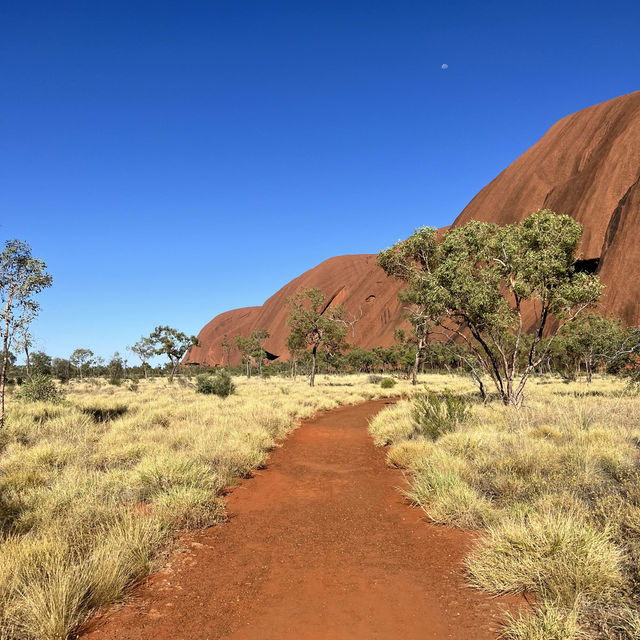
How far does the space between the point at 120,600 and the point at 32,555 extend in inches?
38.6

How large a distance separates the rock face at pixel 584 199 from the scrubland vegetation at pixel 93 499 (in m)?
27.2

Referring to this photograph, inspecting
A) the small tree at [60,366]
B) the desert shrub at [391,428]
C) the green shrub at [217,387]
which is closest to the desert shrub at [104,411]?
the green shrub at [217,387]

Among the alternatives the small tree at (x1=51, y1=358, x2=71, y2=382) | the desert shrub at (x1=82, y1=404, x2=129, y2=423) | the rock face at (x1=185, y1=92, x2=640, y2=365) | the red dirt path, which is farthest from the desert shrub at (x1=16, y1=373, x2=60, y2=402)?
the small tree at (x1=51, y1=358, x2=71, y2=382)

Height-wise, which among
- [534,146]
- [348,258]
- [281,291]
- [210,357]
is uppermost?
[534,146]

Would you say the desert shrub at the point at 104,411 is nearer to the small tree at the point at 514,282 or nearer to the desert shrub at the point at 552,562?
the small tree at the point at 514,282

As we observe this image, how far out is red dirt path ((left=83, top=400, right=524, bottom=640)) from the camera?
3.30 meters

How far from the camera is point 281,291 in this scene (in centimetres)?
15600

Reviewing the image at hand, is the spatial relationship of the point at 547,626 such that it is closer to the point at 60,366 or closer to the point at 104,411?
the point at 104,411

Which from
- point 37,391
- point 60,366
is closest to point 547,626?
point 37,391

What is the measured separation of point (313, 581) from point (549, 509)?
8.89 ft

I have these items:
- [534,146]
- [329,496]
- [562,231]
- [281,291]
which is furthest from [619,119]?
[281,291]

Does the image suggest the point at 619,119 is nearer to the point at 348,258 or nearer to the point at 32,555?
the point at 348,258

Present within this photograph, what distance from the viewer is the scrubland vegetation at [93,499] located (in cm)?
335

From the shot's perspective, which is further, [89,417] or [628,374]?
[628,374]
